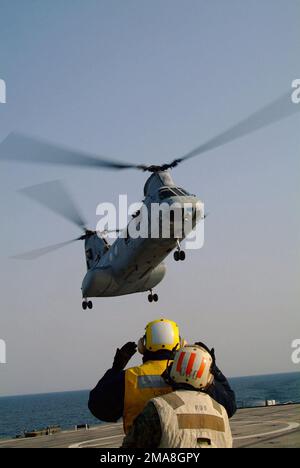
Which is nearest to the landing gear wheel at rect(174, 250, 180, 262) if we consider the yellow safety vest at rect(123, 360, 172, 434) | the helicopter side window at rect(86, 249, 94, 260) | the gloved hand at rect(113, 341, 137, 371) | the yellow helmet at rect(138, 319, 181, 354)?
the helicopter side window at rect(86, 249, 94, 260)

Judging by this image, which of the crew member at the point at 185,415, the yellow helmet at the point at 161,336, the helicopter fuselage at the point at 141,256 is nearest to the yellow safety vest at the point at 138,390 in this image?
the crew member at the point at 185,415

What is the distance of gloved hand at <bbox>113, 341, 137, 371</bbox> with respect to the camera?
618 cm

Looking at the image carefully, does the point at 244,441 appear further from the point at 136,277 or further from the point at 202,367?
the point at 136,277

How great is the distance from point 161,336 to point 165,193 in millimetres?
20299

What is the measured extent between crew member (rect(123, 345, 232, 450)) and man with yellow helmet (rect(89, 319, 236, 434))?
39 centimetres

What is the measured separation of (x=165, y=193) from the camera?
26.4 meters

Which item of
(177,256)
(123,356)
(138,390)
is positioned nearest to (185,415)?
(138,390)

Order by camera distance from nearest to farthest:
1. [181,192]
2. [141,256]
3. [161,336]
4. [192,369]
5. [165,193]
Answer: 1. [192,369]
2. [161,336]
3. [181,192]
4. [165,193]
5. [141,256]

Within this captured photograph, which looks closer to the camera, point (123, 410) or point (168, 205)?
point (123, 410)

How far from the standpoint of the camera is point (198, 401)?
210 inches

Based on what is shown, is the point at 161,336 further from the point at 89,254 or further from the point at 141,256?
the point at 89,254

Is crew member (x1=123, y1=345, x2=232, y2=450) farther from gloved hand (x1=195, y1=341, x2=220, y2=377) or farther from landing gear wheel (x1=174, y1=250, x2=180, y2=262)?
landing gear wheel (x1=174, y1=250, x2=180, y2=262)
